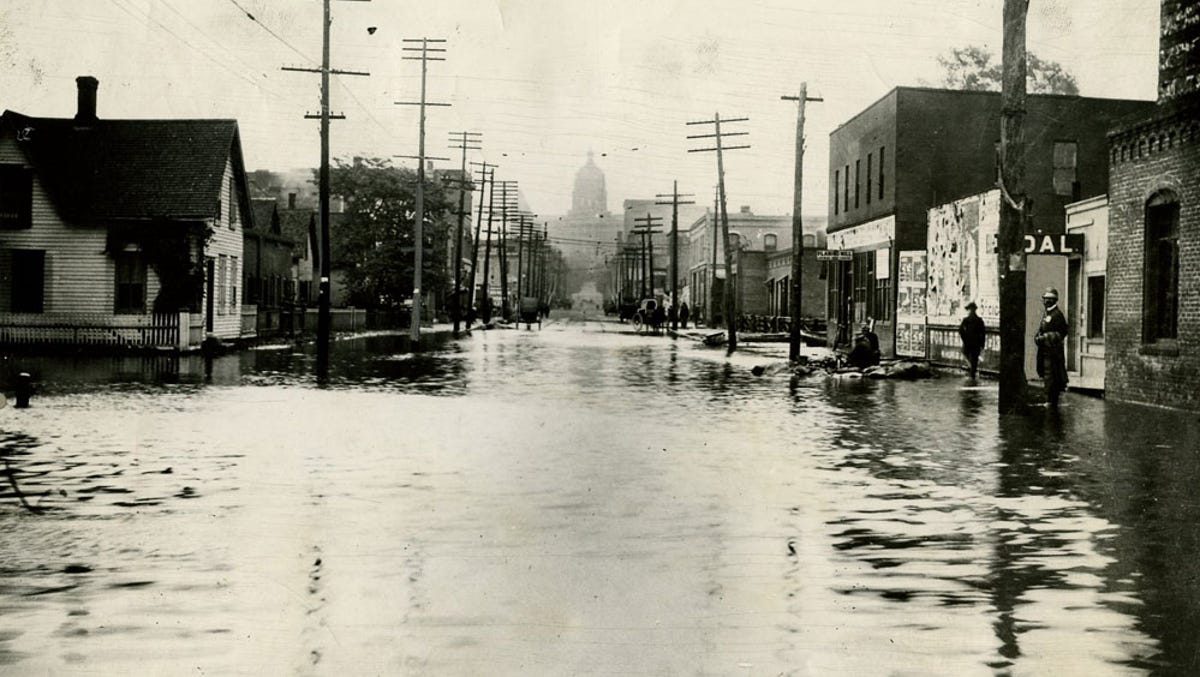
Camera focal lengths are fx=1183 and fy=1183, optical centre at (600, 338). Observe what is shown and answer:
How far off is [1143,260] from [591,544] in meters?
15.9

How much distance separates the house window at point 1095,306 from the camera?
24375mm

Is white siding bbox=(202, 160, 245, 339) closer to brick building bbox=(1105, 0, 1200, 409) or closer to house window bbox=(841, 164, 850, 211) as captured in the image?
house window bbox=(841, 164, 850, 211)

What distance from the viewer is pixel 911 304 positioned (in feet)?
125

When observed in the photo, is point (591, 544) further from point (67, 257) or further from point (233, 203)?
point (233, 203)

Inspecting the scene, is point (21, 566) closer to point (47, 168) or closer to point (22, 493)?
point (22, 493)

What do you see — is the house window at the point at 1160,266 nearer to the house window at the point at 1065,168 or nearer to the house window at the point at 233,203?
the house window at the point at 1065,168

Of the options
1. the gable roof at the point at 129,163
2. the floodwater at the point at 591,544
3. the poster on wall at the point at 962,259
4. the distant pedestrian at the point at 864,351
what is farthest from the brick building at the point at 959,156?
the floodwater at the point at 591,544

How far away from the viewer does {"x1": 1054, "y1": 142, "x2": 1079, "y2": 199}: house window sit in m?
39.5

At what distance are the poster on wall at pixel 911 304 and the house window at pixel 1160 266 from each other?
1608 centimetres

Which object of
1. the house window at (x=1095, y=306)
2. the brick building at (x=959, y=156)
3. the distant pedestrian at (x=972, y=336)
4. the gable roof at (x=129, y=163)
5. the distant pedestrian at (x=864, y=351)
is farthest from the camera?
the brick building at (x=959, y=156)

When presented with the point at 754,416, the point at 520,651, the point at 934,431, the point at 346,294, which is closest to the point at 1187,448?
the point at 934,431

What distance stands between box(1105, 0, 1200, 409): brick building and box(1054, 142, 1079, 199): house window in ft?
60.5

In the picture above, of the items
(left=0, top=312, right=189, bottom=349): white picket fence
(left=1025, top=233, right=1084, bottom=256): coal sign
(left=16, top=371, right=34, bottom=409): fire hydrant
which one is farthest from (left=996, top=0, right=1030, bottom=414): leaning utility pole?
(left=0, top=312, right=189, bottom=349): white picket fence

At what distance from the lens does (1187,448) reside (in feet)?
46.1
